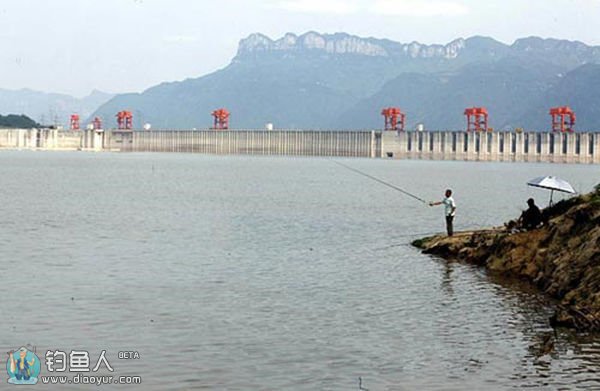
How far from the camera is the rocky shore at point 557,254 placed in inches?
859

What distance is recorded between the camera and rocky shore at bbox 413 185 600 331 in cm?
2183

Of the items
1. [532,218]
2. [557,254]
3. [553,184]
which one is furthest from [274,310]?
[553,184]

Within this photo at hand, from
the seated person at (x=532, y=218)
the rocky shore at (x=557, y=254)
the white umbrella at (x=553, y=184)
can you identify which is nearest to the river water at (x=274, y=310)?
the rocky shore at (x=557, y=254)

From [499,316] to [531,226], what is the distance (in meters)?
8.98

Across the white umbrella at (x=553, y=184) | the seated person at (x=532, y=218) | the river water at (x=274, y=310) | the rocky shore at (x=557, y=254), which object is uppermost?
the white umbrella at (x=553, y=184)

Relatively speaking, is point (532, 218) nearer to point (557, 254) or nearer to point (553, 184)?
point (553, 184)

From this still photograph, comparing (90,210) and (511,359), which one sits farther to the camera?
(90,210)

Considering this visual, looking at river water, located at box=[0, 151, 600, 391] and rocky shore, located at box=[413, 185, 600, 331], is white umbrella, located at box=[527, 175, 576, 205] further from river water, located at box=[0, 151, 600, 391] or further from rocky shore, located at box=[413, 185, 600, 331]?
river water, located at box=[0, 151, 600, 391]

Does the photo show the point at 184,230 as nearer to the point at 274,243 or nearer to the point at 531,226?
the point at 274,243

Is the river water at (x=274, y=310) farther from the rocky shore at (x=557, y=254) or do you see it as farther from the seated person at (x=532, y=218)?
the seated person at (x=532, y=218)

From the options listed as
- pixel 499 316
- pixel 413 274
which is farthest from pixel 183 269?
pixel 499 316

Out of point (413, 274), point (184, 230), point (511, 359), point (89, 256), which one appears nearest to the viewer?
point (511, 359)

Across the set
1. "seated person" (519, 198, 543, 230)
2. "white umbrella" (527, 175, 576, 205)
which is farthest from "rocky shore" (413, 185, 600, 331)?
"white umbrella" (527, 175, 576, 205)

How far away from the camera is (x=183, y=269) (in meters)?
30.5
